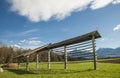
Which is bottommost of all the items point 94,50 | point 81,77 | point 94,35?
point 81,77

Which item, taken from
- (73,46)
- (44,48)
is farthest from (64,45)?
(44,48)

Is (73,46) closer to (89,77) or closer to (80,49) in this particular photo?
(80,49)

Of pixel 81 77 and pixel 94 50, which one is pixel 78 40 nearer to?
pixel 94 50

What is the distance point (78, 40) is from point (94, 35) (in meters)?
2.29

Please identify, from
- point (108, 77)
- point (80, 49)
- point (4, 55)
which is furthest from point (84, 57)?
point (4, 55)

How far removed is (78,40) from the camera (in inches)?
739

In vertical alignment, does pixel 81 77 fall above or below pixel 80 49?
below

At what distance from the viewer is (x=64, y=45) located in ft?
73.3

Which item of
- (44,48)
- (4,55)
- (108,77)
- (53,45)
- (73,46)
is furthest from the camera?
(4,55)

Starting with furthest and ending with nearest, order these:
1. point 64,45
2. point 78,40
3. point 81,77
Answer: point 64,45
point 78,40
point 81,77

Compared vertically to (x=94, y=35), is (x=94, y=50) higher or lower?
lower

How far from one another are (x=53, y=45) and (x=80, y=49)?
19.8ft

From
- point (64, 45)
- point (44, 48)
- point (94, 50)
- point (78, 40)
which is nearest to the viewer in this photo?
point (94, 50)

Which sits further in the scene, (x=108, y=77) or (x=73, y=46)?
(x=73, y=46)
